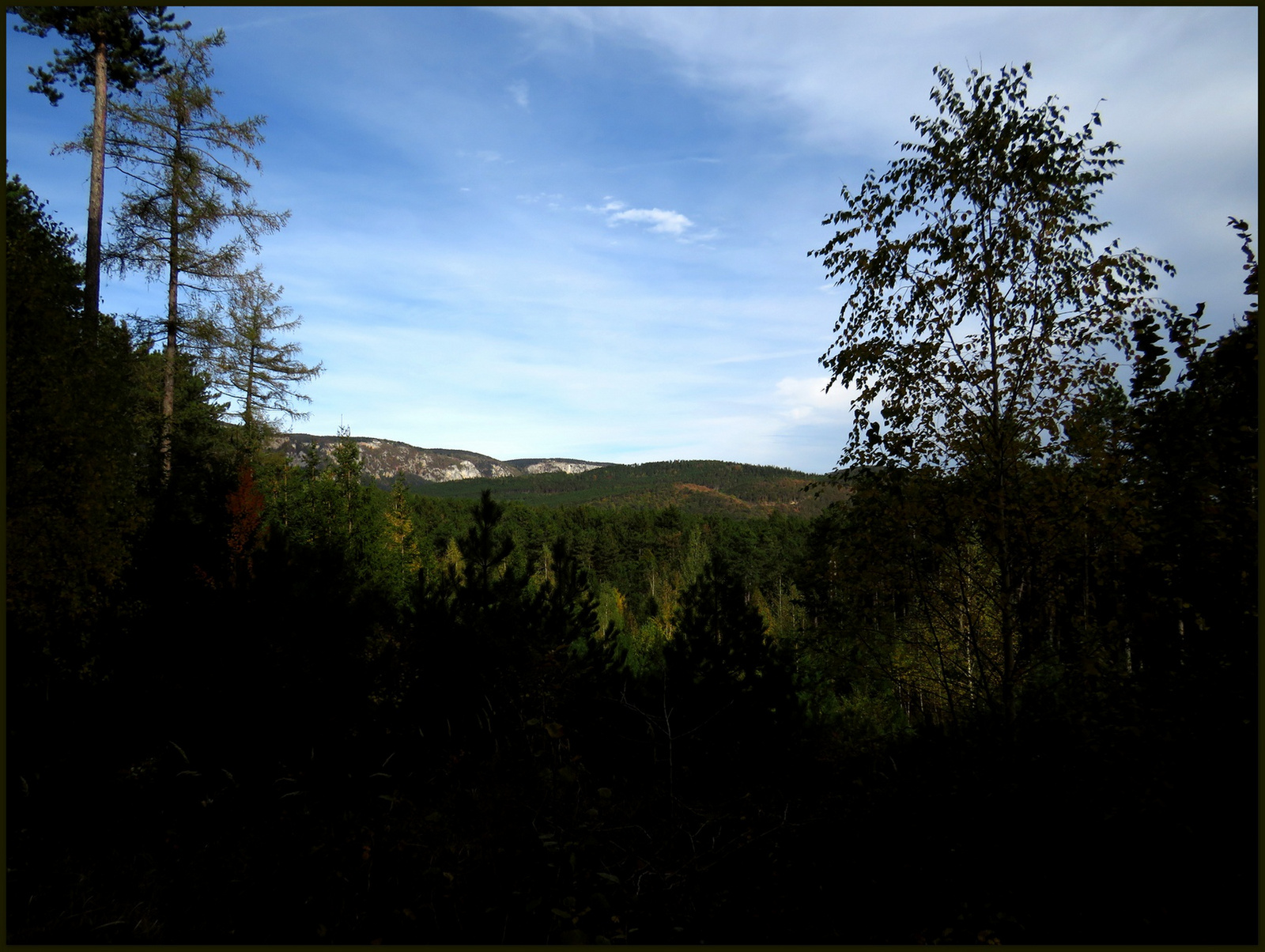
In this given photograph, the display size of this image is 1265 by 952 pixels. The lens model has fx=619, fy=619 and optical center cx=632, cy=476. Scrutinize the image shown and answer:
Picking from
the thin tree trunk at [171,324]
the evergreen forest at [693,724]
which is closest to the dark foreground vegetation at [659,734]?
the evergreen forest at [693,724]

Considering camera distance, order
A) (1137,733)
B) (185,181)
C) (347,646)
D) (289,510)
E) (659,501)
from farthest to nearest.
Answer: (659,501), (289,510), (185,181), (347,646), (1137,733)

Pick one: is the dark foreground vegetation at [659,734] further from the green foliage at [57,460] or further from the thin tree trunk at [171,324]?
the thin tree trunk at [171,324]

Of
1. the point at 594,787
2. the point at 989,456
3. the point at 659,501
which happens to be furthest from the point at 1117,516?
the point at 659,501

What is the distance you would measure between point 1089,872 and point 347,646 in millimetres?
7047

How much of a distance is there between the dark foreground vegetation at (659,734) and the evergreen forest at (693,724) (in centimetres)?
3

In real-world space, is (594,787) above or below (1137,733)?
below

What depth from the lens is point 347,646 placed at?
23.7 ft

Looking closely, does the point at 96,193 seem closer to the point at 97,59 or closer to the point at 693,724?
the point at 97,59

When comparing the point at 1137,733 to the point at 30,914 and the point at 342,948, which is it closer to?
the point at 342,948

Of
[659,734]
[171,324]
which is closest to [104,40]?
[171,324]

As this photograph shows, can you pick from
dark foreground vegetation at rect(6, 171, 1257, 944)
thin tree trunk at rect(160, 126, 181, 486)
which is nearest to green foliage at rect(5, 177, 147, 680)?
dark foreground vegetation at rect(6, 171, 1257, 944)

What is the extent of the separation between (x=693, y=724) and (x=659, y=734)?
3.19 feet

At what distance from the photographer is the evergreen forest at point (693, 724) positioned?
367 cm

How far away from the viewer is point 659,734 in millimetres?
8664
